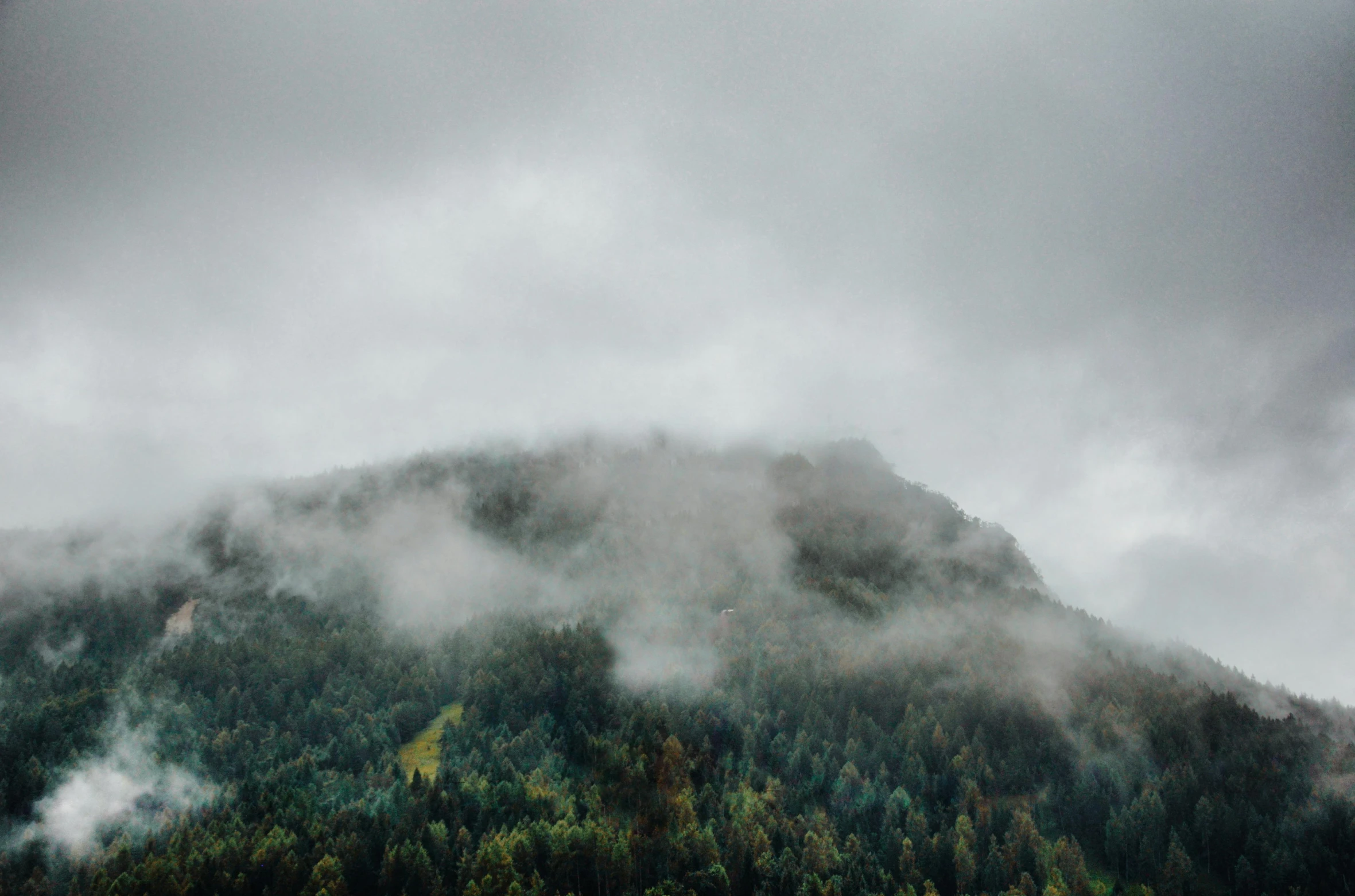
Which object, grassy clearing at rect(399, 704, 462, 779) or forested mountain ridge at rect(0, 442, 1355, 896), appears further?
grassy clearing at rect(399, 704, 462, 779)

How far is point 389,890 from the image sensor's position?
254 ft

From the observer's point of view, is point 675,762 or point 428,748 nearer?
point 675,762

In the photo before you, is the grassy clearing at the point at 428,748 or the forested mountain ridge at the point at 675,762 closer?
the forested mountain ridge at the point at 675,762

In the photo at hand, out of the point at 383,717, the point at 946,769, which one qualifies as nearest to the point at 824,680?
the point at 946,769

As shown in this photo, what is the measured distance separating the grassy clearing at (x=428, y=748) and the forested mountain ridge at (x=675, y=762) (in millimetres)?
2952

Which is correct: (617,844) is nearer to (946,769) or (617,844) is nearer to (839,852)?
(839,852)

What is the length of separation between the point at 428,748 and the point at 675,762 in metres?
48.6

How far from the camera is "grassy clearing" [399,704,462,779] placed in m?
114

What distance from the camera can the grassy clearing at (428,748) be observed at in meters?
114

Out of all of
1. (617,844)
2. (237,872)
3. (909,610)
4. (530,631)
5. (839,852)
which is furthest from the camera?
(909,610)

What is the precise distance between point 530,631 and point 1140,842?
375 feet

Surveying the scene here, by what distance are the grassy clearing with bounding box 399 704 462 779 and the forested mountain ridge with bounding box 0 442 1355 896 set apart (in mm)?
2952

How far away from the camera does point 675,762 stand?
349 feet

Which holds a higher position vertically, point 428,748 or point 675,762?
point 675,762
